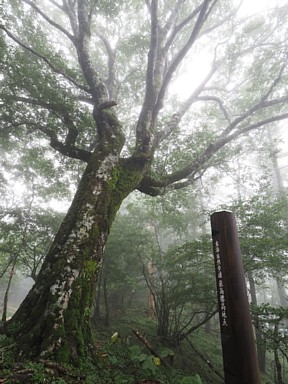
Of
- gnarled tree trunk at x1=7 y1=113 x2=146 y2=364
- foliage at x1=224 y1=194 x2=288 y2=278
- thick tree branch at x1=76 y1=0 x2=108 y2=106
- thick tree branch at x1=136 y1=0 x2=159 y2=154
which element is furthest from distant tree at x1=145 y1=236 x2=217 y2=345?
thick tree branch at x1=76 y1=0 x2=108 y2=106

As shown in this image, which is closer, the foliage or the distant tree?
the foliage

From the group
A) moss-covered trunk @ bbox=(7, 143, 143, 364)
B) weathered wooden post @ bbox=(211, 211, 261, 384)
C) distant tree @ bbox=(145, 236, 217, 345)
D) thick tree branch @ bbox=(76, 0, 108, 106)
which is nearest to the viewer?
weathered wooden post @ bbox=(211, 211, 261, 384)

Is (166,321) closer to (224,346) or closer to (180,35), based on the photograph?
(224,346)

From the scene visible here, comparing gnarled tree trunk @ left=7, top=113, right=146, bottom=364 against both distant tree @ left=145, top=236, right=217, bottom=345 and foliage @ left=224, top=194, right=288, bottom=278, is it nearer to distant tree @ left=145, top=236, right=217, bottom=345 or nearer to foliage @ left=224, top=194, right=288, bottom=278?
distant tree @ left=145, top=236, right=217, bottom=345

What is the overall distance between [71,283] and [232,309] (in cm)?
264

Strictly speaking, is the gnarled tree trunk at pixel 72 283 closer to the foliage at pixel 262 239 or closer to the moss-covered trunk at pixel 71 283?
the moss-covered trunk at pixel 71 283

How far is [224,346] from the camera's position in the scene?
2.27 metres

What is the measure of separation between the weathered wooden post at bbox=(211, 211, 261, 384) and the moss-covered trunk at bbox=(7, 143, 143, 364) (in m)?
2.23

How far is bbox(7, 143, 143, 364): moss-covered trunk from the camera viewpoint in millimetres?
3477

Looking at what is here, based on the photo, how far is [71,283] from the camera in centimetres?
404

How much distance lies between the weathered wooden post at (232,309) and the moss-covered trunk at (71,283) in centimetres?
223

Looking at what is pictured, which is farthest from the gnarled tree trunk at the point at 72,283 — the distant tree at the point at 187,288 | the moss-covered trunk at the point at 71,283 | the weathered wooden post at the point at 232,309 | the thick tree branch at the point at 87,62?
the thick tree branch at the point at 87,62

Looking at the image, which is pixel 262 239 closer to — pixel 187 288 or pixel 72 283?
pixel 187 288

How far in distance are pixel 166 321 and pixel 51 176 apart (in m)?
7.34
